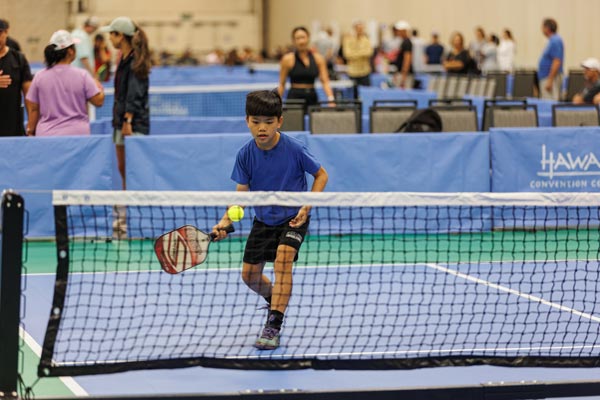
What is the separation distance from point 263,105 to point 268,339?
141cm

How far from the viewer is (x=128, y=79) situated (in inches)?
453

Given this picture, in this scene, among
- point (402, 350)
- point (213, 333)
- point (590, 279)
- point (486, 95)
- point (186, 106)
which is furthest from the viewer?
point (486, 95)

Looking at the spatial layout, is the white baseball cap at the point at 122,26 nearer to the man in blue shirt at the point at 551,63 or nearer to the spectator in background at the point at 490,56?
the man in blue shirt at the point at 551,63

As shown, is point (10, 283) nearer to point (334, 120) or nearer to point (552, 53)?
point (334, 120)

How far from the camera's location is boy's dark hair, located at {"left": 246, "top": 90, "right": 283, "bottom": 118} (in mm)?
6902

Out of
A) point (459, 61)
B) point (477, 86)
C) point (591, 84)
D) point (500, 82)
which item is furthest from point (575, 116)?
point (459, 61)

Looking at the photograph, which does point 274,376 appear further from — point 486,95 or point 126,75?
point 486,95

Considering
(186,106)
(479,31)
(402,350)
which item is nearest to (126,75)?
(402,350)

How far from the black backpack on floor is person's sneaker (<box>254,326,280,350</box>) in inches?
233

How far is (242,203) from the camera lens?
5.74 meters

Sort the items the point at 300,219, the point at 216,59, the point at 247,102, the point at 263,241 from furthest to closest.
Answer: the point at 216,59 → the point at 263,241 → the point at 247,102 → the point at 300,219

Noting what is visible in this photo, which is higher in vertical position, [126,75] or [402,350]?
[126,75]

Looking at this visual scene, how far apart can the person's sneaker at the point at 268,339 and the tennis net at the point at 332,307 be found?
0.04 meters

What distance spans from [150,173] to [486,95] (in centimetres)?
1109
